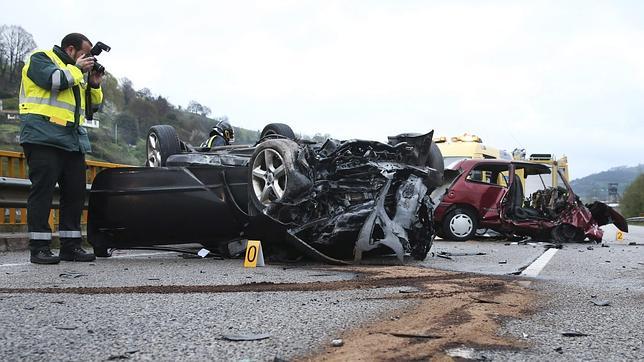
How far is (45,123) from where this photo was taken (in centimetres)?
527

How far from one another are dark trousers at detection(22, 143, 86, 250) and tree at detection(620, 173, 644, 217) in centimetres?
7830

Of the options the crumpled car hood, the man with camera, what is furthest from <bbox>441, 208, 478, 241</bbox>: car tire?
the man with camera

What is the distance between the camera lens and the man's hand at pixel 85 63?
5.48 meters

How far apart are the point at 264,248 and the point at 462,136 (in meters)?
10.2

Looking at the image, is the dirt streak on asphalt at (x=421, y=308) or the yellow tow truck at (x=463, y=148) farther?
the yellow tow truck at (x=463, y=148)

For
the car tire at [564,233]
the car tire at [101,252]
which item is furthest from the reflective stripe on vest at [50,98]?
the car tire at [564,233]

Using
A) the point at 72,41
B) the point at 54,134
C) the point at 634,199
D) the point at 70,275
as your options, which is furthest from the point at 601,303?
the point at 634,199

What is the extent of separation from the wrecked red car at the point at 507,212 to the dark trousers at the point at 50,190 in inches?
269

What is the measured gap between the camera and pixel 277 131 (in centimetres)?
673

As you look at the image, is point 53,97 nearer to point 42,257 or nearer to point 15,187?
point 42,257

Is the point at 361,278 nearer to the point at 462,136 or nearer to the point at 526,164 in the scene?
the point at 526,164

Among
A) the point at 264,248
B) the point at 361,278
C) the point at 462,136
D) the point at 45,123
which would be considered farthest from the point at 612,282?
the point at 462,136

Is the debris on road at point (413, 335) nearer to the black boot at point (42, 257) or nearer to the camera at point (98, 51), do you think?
the black boot at point (42, 257)

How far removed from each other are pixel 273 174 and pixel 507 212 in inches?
261
